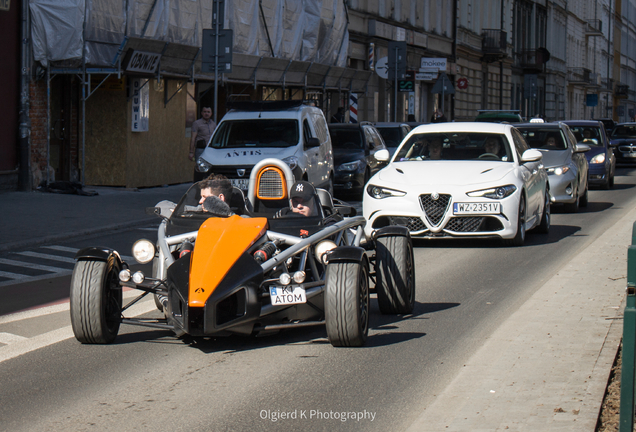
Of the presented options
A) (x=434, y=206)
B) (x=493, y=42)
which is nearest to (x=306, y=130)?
(x=434, y=206)

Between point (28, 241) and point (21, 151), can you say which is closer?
point (28, 241)

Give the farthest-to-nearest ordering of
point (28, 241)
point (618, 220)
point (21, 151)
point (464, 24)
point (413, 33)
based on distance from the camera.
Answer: point (464, 24) < point (413, 33) < point (21, 151) < point (618, 220) < point (28, 241)

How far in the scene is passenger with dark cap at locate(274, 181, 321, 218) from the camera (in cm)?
746

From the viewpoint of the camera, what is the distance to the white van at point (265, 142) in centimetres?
1667

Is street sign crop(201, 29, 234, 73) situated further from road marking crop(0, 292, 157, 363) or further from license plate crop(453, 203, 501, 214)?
road marking crop(0, 292, 157, 363)

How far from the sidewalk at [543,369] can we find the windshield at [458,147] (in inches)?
170

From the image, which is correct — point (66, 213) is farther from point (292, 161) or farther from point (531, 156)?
point (531, 156)

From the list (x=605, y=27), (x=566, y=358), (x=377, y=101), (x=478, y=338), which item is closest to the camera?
(x=566, y=358)

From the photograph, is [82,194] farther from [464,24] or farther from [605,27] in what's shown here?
[605,27]

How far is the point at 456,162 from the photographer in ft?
40.5

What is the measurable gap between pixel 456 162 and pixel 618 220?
4.46 m

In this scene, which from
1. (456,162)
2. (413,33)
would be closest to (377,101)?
(413,33)

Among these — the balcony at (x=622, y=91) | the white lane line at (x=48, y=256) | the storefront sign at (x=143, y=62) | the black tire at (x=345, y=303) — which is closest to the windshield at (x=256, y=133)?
the storefront sign at (x=143, y=62)

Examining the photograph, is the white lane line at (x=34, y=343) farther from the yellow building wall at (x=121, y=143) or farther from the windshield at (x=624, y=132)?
the windshield at (x=624, y=132)
